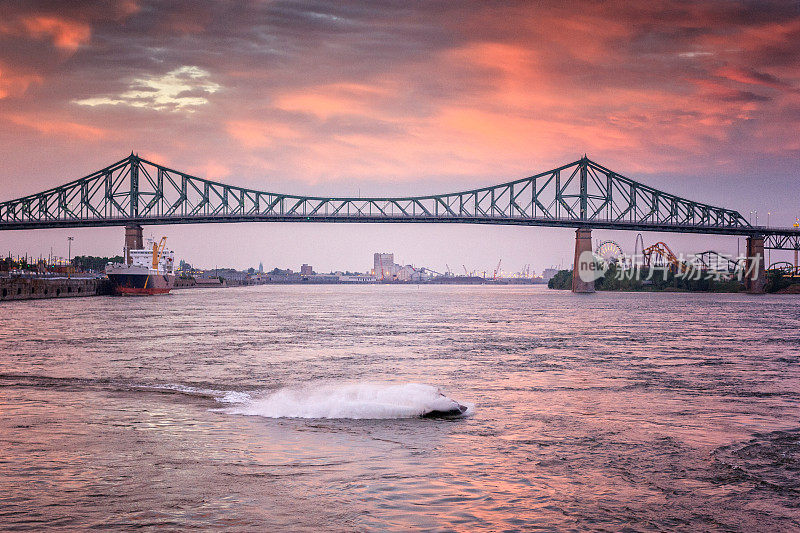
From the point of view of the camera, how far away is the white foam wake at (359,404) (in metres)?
15.8

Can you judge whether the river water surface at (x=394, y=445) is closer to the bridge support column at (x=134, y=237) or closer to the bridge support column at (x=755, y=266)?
the bridge support column at (x=134, y=237)

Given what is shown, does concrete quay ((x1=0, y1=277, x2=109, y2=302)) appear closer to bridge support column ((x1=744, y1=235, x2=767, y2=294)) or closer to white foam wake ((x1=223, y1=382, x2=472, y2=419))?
white foam wake ((x1=223, y1=382, x2=472, y2=419))

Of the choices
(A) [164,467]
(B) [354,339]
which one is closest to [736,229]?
(B) [354,339]

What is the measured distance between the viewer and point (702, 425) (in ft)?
49.3

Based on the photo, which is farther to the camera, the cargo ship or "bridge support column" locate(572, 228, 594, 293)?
"bridge support column" locate(572, 228, 594, 293)

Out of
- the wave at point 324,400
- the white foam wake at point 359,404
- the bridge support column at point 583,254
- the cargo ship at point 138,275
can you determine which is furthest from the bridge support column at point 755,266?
the white foam wake at point 359,404

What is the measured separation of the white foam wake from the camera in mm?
15836

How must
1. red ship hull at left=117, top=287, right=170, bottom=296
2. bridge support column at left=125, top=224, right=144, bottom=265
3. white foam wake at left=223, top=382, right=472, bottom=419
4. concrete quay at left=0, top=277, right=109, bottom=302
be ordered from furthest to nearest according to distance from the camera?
bridge support column at left=125, top=224, right=144, bottom=265 → red ship hull at left=117, top=287, right=170, bottom=296 → concrete quay at left=0, top=277, right=109, bottom=302 → white foam wake at left=223, top=382, right=472, bottom=419

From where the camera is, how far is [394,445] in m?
12.8

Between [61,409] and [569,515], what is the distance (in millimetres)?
12191

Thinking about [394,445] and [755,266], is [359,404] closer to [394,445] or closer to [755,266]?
[394,445]

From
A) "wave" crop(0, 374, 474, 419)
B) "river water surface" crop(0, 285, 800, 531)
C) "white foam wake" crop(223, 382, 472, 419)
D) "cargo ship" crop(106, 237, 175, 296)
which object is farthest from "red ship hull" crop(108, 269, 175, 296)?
"white foam wake" crop(223, 382, 472, 419)

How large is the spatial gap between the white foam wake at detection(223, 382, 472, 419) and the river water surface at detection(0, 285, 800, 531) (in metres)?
0.05

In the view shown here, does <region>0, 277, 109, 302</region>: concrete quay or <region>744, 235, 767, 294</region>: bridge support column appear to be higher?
<region>744, 235, 767, 294</region>: bridge support column
